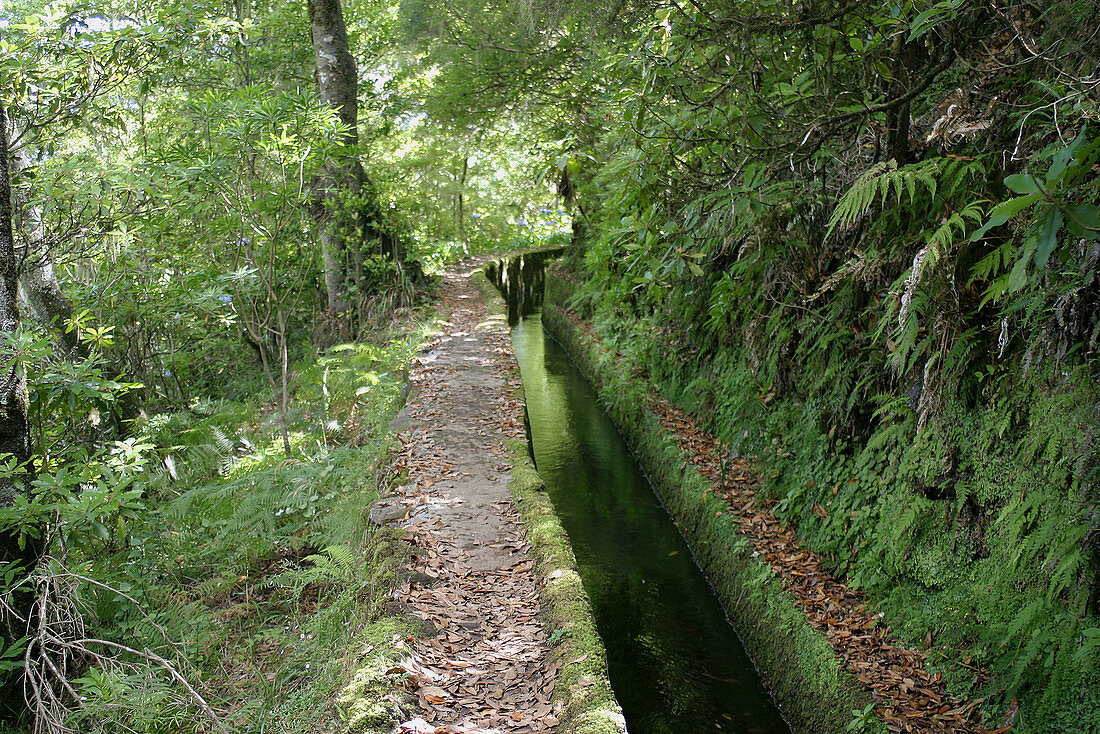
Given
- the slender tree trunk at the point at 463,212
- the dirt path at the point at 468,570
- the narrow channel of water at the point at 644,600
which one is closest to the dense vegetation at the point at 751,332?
the dirt path at the point at 468,570

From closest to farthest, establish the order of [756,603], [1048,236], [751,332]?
[1048,236], [756,603], [751,332]

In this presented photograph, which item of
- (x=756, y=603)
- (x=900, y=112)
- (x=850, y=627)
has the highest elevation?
(x=900, y=112)

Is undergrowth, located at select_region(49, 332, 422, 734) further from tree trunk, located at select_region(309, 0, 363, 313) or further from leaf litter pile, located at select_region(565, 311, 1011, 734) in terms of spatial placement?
tree trunk, located at select_region(309, 0, 363, 313)

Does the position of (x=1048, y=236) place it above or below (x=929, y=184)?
below

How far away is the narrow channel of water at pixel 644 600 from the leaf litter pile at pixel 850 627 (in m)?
0.66

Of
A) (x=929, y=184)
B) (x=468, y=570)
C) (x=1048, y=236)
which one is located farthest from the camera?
(x=468, y=570)

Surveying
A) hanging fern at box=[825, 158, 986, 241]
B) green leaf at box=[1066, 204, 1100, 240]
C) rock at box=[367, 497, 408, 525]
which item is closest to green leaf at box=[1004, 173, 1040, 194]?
green leaf at box=[1066, 204, 1100, 240]

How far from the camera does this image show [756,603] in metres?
5.00

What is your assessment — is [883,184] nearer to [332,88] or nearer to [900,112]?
[900,112]

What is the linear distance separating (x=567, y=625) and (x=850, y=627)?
1.88 m

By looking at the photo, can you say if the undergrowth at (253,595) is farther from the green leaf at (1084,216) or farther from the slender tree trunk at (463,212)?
the slender tree trunk at (463,212)

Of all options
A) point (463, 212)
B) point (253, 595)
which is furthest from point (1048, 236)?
point (463, 212)

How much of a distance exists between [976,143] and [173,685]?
18.1 ft

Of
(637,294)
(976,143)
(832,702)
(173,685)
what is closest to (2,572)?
(173,685)
